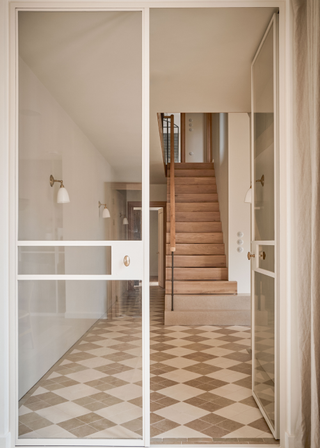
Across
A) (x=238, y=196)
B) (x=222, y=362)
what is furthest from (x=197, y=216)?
(x=222, y=362)

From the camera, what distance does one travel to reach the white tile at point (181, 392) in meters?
2.79

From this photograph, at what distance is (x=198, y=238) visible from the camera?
675 cm

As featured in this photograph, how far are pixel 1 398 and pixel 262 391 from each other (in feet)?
4.98

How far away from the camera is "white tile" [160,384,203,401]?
9.16 feet

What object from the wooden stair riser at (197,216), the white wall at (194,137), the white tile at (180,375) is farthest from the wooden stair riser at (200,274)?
the white wall at (194,137)

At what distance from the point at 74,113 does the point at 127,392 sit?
1.50m

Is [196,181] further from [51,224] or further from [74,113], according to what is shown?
[51,224]

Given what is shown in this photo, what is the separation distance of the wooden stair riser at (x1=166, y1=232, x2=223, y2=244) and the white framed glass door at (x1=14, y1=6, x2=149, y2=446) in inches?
182

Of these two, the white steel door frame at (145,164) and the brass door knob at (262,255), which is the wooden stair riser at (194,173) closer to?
the brass door knob at (262,255)

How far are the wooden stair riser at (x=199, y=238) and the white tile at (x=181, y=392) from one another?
152 inches

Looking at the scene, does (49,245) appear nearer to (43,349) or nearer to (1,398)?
(43,349)

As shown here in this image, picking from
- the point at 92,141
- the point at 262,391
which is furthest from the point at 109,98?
the point at 262,391

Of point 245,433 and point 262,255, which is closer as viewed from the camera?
point 245,433

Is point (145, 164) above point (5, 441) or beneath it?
above
